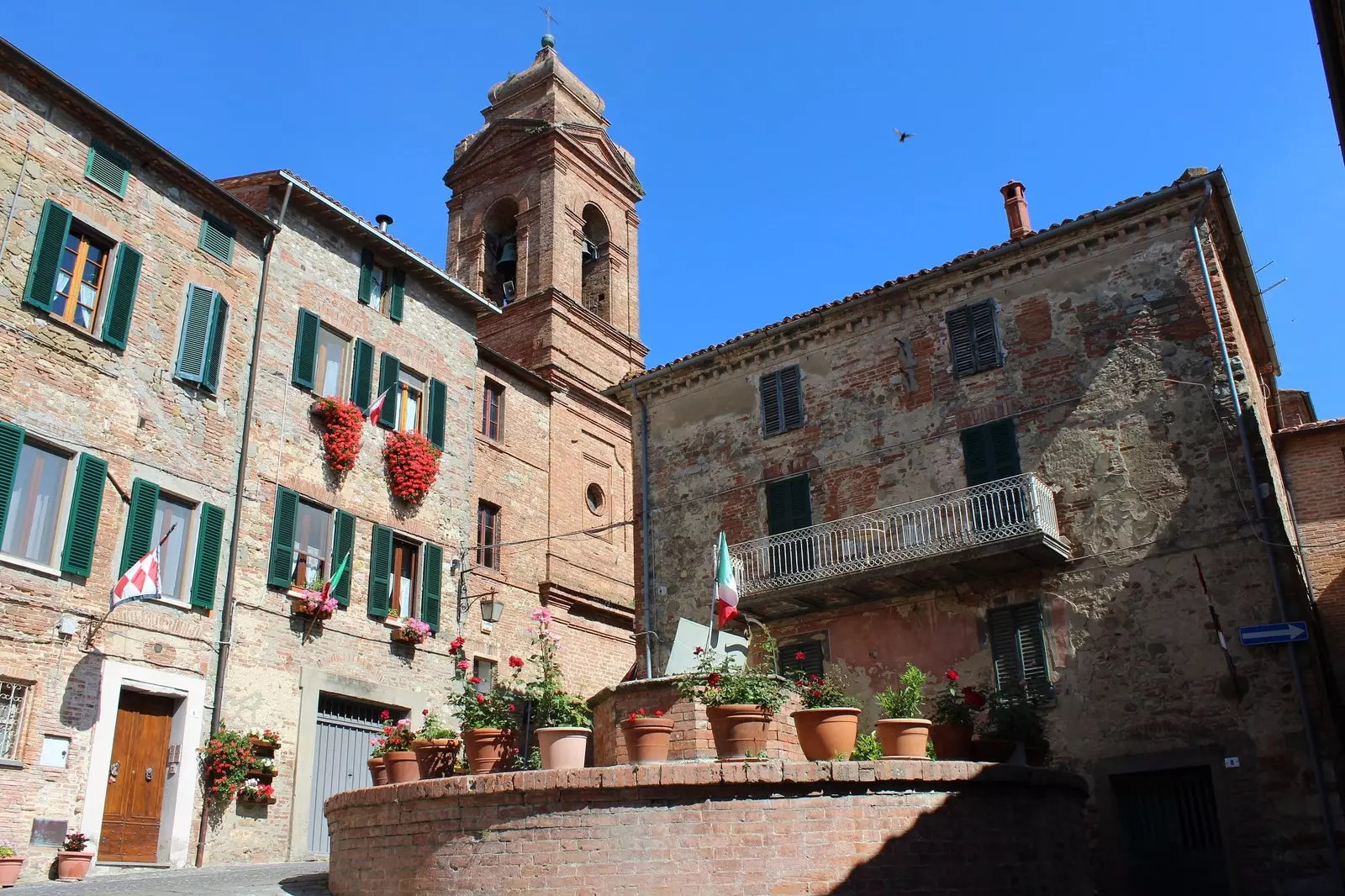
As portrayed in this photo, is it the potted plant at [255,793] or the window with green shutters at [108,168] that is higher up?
the window with green shutters at [108,168]

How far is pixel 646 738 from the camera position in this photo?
1021 centimetres

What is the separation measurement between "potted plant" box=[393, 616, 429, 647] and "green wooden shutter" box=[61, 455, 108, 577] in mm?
5580

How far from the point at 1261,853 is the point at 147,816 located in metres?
14.2

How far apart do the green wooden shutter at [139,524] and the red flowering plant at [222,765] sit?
2.70 metres

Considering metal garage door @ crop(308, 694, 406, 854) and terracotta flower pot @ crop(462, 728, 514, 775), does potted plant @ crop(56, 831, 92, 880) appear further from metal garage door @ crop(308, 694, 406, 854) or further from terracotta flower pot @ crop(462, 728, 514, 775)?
terracotta flower pot @ crop(462, 728, 514, 775)

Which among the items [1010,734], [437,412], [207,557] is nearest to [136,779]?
[207,557]

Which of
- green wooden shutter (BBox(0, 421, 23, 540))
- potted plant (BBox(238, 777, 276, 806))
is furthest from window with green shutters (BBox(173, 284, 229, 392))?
potted plant (BBox(238, 777, 276, 806))

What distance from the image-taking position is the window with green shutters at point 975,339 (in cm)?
1828

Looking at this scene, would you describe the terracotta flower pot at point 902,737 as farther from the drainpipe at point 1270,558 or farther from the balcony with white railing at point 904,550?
the drainpipe at point 1270,558

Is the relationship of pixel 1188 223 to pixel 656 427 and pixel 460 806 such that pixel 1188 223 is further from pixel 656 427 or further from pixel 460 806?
pixel 460 806

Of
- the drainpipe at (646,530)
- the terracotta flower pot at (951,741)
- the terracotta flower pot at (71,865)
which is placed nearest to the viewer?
the terracotta flower pot at (951,741)

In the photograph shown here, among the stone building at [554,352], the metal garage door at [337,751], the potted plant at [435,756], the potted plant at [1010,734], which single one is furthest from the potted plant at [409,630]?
the potted plant at [1010,734]

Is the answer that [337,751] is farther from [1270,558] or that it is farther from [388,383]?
[1270,558]

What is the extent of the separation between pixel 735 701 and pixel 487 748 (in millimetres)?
2527
